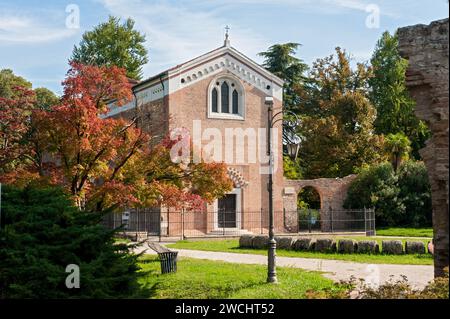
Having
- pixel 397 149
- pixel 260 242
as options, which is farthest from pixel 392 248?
pixel 397 149

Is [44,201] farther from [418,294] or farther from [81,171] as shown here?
[418,294]

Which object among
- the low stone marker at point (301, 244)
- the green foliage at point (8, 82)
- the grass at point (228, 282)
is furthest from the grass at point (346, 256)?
the green foliage at point (8, 82)

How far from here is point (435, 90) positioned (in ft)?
30.9

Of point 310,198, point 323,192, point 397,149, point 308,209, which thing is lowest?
point 308,209

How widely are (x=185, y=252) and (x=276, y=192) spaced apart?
12.2m

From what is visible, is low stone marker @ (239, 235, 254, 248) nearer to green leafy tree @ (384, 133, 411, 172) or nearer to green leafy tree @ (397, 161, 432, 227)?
green leafy tree @ (397, 161, 432, 227)

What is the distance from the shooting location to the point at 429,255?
64.2 ft

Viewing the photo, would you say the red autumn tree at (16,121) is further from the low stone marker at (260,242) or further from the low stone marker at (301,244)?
the low stone marker at (301,244)

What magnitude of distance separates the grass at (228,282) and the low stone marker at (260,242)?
599 centimetres

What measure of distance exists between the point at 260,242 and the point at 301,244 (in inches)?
77.6

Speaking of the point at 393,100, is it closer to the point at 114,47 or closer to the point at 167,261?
the point at 114,47

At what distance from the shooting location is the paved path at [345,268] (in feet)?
47.9

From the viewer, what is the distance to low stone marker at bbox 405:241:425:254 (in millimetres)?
20156

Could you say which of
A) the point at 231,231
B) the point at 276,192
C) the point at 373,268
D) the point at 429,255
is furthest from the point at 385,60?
the point at 373,268
